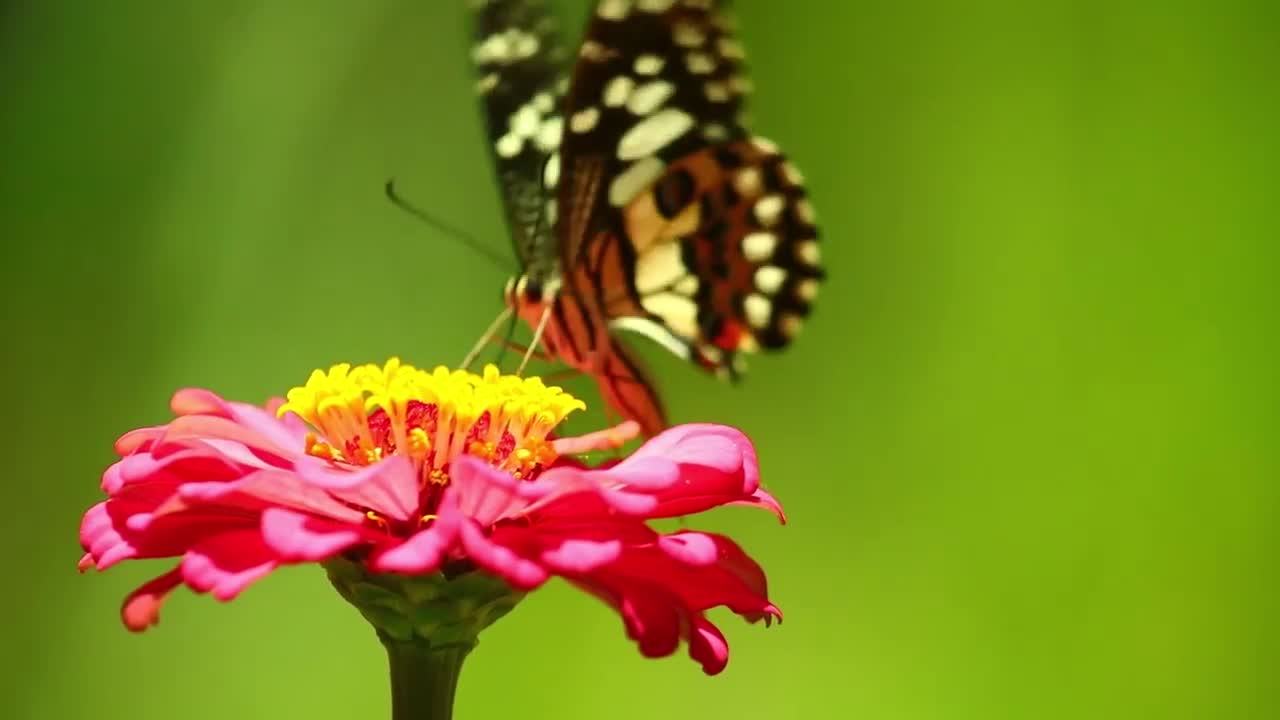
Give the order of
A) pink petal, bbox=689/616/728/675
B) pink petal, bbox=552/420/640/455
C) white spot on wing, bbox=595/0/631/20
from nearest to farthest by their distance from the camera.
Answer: pink petal, bbox=689/616/728/675
pink petal, bbox=552/420/640/455
white spot on wing, bbox=595/0/631/20

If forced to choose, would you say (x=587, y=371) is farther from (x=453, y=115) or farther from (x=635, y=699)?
(x=453, y=115)

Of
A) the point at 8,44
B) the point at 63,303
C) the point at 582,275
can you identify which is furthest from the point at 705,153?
the point at 8,44

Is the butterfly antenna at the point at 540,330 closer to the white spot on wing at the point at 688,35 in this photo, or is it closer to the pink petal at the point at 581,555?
the white spot on wing at the point at 688,35

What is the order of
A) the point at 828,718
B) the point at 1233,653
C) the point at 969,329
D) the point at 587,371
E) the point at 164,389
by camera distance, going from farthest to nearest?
the point at 164,389 < the point at 969,329 < the point at 828,718 < the point at 1233,653 < the point at 587,371

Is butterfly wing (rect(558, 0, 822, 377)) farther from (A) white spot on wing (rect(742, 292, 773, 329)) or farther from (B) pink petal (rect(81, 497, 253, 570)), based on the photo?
(B) pink petal (rect(81, 497, 253, 570))

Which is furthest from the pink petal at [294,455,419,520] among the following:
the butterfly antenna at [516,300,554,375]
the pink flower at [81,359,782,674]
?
the butterfly antenna at [516,300,554,375]

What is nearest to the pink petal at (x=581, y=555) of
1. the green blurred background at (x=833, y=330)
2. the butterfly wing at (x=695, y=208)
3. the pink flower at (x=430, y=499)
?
the pink flower at (x=430, y=499)
